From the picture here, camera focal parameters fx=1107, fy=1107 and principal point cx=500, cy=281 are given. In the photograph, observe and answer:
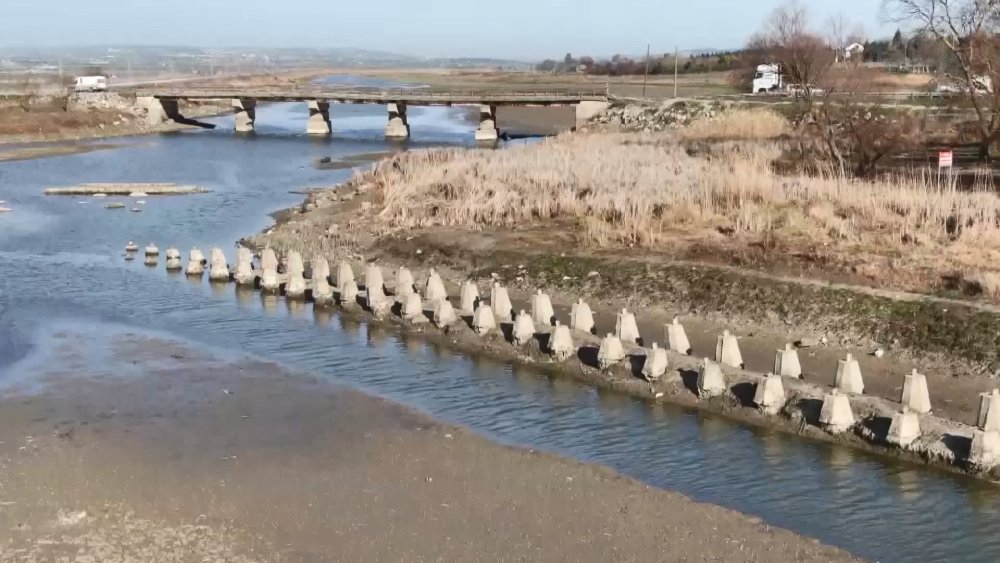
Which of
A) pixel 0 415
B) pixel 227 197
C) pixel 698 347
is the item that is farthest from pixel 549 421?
pixel 227 197

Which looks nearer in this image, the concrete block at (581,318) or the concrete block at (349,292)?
the concrete block at (581,318)

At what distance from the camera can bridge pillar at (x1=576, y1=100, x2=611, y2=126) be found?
70312 mm

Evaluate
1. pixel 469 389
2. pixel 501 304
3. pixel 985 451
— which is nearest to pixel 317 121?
pixel 501 304

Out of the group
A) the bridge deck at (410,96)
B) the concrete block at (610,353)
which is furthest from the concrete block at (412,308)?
the bridge deck at (410,96)

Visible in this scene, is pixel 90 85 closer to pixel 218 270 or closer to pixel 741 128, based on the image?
pixel 741 128

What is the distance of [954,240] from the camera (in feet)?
68.4

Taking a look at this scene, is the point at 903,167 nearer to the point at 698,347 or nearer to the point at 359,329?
the point at 698,347

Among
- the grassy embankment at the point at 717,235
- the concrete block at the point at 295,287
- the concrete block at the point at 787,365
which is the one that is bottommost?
the concrete block at the point at 295,287

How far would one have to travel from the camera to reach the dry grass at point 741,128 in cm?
4379

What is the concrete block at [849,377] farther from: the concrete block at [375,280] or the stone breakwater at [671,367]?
the concrete block at [375,280]

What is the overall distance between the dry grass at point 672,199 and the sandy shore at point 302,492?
35.1ft

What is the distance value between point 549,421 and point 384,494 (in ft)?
11.8

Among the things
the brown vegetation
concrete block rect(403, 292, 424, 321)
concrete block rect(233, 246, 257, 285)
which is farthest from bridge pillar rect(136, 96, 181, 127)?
concrete block rect(403, 292, 424, 321)

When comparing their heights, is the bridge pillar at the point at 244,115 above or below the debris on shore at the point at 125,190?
above
